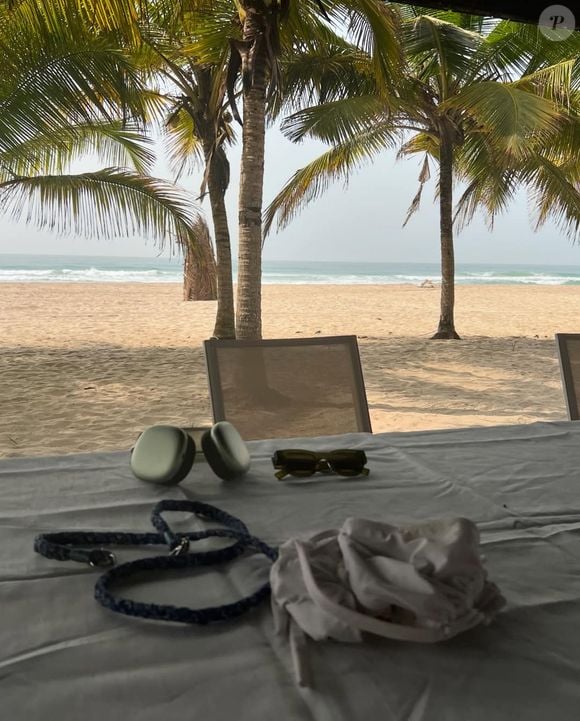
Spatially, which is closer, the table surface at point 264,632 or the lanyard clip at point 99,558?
the table surface at point 264,632

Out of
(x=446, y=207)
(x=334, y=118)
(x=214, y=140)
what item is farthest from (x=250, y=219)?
(x=446, y=207)

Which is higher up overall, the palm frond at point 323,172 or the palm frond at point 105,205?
the palm frond at point 323,172

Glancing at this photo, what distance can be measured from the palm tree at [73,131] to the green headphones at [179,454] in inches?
129

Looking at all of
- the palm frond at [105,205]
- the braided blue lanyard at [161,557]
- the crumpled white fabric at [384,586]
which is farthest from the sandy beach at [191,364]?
the crumpled white fabric at [384,586]

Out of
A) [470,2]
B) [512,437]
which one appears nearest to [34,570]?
[512,437]

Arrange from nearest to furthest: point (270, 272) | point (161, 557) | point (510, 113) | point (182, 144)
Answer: point (161, 557), point (510, 113), point (182, 144), point (270, 272)

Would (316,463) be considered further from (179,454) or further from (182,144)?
(182,144)

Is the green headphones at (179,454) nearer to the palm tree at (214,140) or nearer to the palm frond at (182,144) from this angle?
the palm tree at (214,140)

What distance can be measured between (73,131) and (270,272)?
25206 mm

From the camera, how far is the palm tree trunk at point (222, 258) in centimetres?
728

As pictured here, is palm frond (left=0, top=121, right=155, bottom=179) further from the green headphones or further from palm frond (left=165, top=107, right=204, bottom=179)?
the green headphones

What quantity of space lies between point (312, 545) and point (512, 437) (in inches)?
38.6

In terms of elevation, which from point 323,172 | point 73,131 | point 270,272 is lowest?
point 270,272

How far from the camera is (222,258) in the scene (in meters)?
7.24
